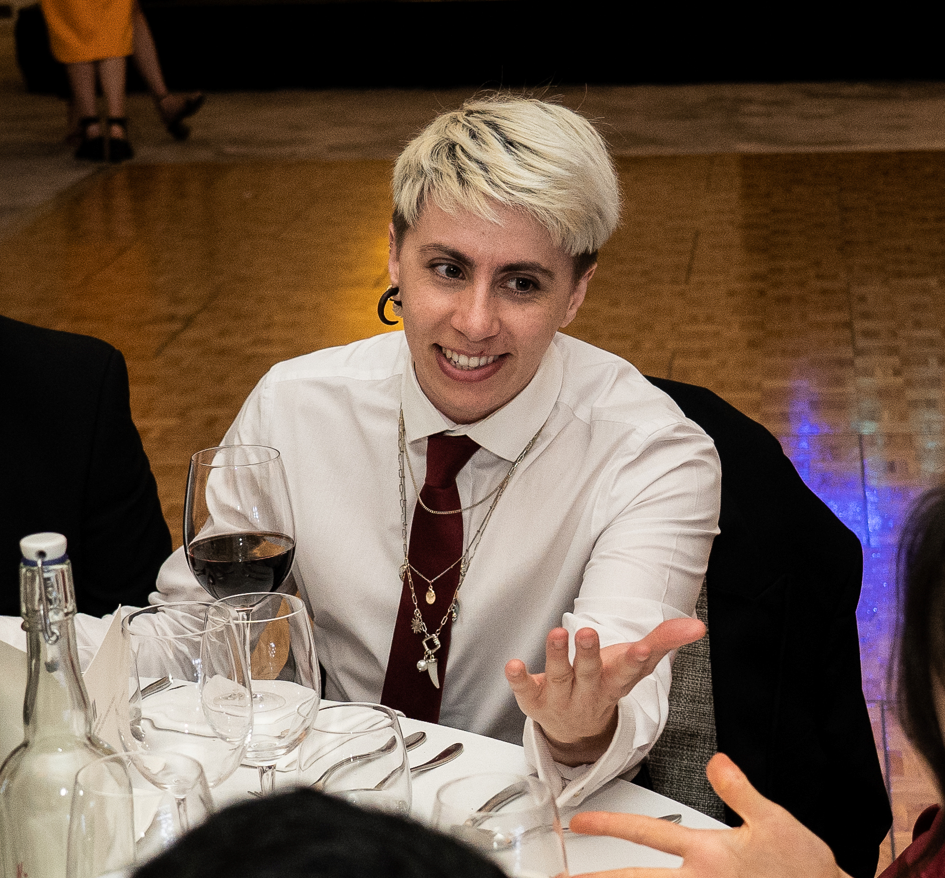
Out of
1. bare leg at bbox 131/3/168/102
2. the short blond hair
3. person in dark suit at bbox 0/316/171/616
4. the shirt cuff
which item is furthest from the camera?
bare leg at bbox 131/3/168/102

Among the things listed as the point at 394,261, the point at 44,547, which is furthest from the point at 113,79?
the point at 44,547

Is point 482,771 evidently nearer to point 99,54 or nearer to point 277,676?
point 277,676

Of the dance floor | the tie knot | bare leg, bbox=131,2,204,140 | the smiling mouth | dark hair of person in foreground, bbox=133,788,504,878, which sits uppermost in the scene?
dark hair of person in foreground, bbox=133,788,504,878

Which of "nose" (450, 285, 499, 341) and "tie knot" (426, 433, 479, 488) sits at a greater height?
"nose" (450, 285, 499, 341)

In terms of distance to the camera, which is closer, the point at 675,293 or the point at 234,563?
the point at 234,563

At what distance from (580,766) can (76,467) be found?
106cm

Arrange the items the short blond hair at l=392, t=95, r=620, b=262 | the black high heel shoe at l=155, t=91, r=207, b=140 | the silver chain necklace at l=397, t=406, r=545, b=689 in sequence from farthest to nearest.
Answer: the black high heel shoe at l=155, t=91, r=207, b=140
the silver chain necklace at l=397, t=406, r=545, b=689
the short blond hair at l=392, t=95, r=620, b=262

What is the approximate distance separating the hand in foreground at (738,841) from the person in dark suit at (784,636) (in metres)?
0.69

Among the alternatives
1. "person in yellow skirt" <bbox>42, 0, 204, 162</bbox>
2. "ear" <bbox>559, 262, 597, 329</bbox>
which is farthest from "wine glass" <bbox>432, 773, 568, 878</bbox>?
"person in yellow skirt" <bbox>42, 0, 204, 162</bbox>

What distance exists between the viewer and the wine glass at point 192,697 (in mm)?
985

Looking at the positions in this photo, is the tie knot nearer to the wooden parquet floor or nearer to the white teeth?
the white teeth

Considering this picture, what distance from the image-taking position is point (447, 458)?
174 cm

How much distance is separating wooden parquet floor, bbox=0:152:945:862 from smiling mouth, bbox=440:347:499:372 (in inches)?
50.3

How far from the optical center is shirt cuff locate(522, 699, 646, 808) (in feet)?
4.11
